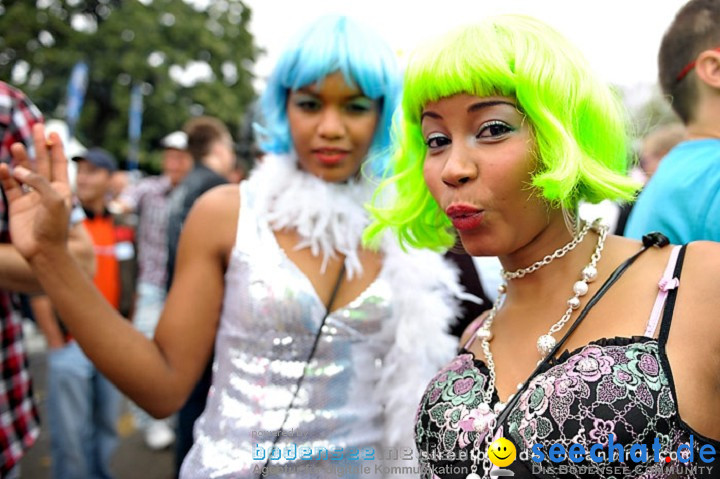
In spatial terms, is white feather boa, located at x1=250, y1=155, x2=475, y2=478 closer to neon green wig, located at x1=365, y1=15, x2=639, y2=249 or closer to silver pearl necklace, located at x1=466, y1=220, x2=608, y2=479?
silver pearl necklace, located at x1=466, y1=220, x2=608, y2=479

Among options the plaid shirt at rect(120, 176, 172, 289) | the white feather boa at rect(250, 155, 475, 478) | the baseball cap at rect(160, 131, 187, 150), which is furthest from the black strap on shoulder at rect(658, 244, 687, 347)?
the baseball cap at rect(160, 131, 187, 150)

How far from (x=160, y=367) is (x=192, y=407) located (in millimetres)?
1529

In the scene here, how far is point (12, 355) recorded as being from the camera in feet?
5.70

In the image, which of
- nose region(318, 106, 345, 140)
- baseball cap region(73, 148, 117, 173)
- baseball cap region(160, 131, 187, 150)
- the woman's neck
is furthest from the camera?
baseball cap region(160, 131, 187, 150)

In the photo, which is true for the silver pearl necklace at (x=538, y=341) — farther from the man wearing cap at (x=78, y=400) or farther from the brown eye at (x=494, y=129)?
the man wearing cap at (x=78, y=400)

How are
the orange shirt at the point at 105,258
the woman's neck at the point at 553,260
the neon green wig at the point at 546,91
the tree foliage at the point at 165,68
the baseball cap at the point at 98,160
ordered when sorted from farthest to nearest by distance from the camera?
1. the tree foliage at the point at 165,68
2. the baseball cap at the point at 98,160
3. the orange shirt at the point at 105,258
4. the woman's neck at the point at 553,260
5. the neon green wig at the point at 546,91

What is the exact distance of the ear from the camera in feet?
5.05

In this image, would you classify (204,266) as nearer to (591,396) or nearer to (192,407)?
(591,396)

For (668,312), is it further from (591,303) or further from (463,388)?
(463,388)

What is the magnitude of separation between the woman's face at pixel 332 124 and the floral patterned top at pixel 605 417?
0.84 m

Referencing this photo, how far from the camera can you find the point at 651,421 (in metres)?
0.97

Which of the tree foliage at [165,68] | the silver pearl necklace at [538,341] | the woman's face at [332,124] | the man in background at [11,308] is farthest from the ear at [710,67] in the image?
the tree foliage at [165,68]

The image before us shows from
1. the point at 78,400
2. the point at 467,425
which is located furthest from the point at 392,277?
the point at 78,400

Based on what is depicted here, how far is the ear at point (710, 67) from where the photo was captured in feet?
5.05
